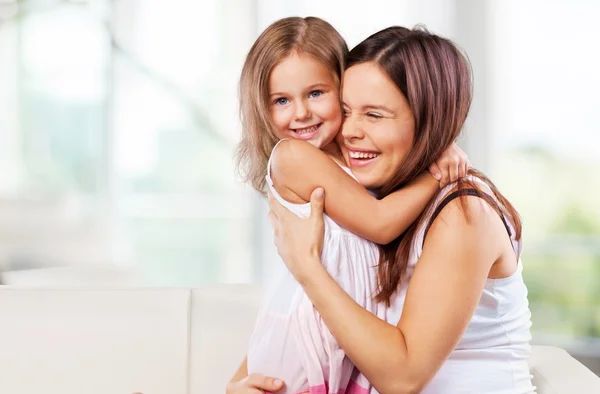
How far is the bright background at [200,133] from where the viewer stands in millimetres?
3723

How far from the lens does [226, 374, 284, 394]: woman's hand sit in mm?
1502

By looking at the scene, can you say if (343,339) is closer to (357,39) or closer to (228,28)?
(357,39)

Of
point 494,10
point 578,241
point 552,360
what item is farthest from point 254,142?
point 578,241

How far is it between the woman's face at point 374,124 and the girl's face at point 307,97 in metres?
0.13

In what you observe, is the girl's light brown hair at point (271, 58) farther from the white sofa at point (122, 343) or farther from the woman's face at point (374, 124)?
the white sofa at point (122, 343)

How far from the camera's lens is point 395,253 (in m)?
1.53

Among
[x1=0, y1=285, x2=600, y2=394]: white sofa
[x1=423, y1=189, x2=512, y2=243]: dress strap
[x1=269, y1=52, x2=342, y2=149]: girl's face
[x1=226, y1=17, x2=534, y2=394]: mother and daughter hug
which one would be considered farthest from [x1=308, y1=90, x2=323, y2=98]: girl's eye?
[x1=0, y1=285, x2=600, y2=394]: white sofa

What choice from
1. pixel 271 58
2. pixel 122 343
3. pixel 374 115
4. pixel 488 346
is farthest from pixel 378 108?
A: pixel 122 343

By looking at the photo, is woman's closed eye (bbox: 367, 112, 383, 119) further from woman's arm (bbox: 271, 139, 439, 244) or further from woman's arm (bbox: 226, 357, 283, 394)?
woman's arm (bbox: 226, 357, 283, 394)

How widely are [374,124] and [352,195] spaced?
0.48 ft

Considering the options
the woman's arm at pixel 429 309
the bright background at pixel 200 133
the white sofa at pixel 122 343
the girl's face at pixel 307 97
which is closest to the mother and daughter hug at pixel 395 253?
the woman's arm at pixel 429 309

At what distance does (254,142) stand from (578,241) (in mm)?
2555

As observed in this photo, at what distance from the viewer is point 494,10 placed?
3.69 metres

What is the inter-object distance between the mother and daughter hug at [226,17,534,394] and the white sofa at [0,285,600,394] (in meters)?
0.36
